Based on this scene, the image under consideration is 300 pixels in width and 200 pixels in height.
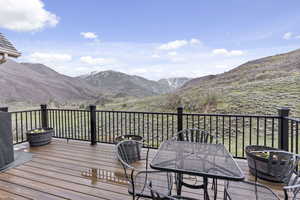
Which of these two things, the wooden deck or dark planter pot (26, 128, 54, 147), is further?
dark planter pot (26, 128, 54, 147)

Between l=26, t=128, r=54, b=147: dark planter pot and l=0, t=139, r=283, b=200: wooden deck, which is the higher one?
l=26, t=128, r=54, b=147: dark planter pot

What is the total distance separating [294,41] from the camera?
1254 cm

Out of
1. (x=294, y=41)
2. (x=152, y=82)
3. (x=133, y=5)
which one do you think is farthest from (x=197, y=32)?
(x=152, y=82)

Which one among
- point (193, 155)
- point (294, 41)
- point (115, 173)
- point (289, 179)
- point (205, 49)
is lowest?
point (115, 173)

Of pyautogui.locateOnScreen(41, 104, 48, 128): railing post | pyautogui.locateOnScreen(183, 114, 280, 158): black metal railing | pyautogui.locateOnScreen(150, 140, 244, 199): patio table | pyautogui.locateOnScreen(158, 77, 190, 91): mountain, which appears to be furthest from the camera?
pyautogui.locateOnScreen(158, 77, 190, 91): mountain

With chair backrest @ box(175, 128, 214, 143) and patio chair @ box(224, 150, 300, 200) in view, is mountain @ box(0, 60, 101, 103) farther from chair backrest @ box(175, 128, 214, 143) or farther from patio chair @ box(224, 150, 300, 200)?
Result: patio chair @ box(224, 150, 300, 200)

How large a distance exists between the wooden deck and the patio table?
605mm

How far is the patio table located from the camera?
1.34 meters

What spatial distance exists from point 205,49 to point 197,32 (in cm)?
242

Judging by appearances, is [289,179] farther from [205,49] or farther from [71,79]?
[71,79]

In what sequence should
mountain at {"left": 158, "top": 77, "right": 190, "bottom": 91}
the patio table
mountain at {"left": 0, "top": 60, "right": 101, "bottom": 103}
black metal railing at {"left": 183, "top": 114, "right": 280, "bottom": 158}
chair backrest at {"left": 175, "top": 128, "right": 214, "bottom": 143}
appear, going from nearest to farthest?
the patio table, chair backrest at {"left": 175, "top": 128, "right": 214, "bottom": 143}, black metal railing at {"left": 183, "top": 114, "right": 280, "bottom": 158}, mountain at {"left": 0, "top": 60, "right": 101, "bottom": 103}, mountain at {"left": 158, "top": 77, "right": 190, "bottom": 91}

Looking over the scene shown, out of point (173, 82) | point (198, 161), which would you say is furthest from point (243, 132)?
point (173, 82)

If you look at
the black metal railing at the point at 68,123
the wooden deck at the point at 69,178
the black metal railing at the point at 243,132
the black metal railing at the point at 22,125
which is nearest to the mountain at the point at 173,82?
the black metal railing at the point at 243,132

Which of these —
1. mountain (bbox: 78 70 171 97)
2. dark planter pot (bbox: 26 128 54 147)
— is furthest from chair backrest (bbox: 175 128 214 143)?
mountain (bbox: 78 70 171 97)
